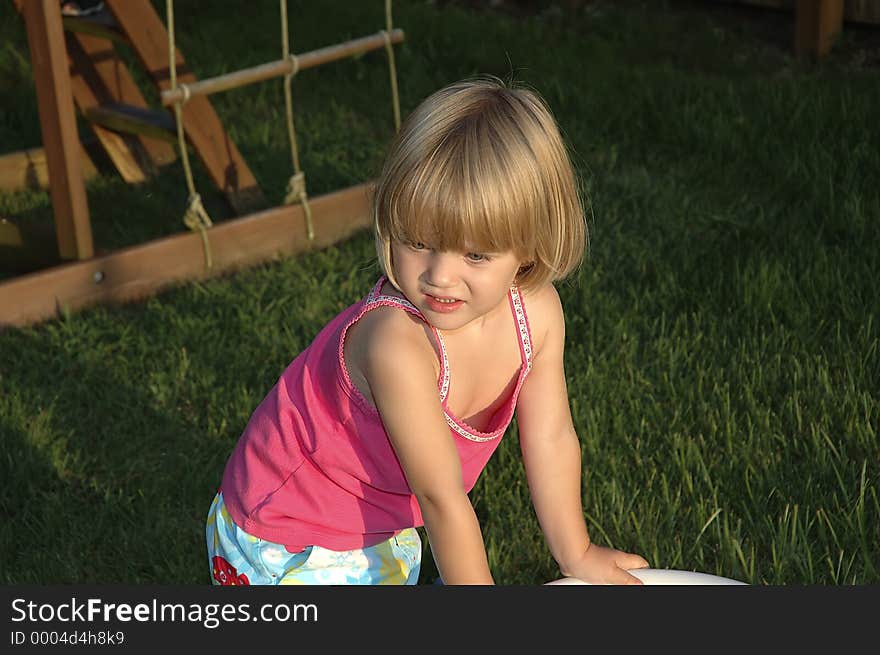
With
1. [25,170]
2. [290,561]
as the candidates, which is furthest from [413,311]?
[25,170]

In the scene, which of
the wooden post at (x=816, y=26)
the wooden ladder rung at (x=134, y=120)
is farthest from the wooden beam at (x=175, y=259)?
the wooden post at (x=816, y=26)

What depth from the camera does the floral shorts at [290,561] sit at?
7.42 feet

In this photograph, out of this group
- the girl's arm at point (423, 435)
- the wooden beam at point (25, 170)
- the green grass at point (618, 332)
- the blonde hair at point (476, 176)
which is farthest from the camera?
the wooden beam at point (25, 170)

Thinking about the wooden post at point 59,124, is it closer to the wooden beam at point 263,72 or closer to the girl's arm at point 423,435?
the wooden beam at point 263,72

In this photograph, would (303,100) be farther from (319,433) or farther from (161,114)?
(319,433)

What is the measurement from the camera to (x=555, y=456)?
230 centimetres

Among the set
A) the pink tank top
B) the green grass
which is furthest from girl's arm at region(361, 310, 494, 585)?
the green grass

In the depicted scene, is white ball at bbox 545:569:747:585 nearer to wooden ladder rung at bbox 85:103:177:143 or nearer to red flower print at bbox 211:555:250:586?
red flower print at bbox 211:555:250:586

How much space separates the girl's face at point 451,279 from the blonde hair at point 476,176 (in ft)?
0.07

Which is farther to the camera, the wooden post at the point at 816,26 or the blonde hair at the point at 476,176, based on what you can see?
the wooden post at the point at 816,26

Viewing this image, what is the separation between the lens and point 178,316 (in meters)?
4.02

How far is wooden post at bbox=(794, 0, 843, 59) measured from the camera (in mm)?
5980

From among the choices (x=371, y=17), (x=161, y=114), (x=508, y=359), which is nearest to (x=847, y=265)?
(x=508, y=359)

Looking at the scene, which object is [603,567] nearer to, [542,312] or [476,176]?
[542,312]
